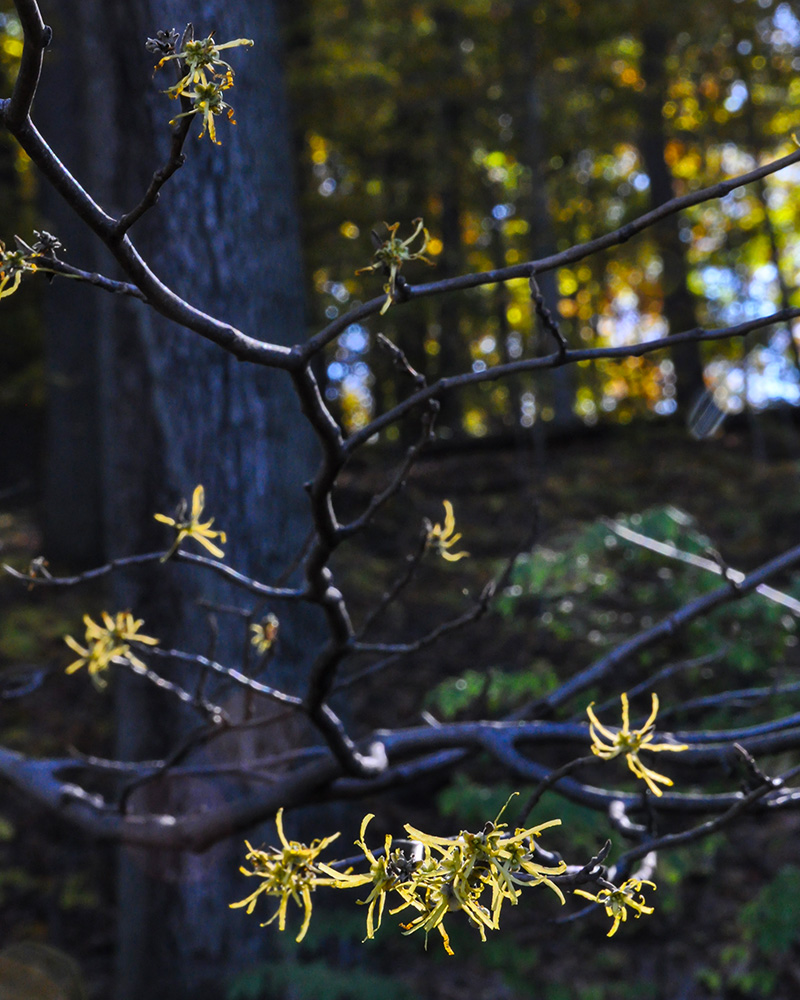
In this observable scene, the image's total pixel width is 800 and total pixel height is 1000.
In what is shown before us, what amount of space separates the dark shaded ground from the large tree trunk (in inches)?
19.5

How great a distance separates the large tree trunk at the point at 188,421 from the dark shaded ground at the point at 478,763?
1.62 feet

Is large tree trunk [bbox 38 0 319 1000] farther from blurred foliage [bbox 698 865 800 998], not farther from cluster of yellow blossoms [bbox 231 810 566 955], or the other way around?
cluster of yellow blossoms [bbox 231 810 566 955]

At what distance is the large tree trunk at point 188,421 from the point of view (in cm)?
315

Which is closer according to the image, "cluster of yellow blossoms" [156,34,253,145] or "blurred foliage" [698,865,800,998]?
"cluster of yellow blossoms" [156,34,253,145]

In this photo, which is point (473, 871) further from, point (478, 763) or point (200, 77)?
point (478, 763)

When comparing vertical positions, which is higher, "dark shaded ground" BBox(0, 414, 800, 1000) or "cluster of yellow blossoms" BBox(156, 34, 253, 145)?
"cluster of yellow blossoms" BBox(156, 34, 253, 145)

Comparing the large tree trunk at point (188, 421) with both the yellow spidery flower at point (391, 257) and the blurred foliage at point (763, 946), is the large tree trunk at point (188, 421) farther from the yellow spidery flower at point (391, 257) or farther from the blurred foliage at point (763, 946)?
the yellow spidery flower at point (391, 257)

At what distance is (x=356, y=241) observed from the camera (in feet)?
23.1

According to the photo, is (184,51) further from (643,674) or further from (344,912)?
(643,674)

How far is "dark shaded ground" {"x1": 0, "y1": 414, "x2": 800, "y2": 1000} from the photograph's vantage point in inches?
129

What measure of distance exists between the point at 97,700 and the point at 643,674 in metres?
3.37

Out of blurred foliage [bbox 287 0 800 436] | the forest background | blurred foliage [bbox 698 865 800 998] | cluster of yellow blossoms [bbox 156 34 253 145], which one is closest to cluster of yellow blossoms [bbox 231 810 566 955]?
cluster of yellow blossoms [bbox 156 34 253 145]

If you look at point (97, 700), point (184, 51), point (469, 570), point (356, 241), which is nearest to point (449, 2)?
point (356, 241)

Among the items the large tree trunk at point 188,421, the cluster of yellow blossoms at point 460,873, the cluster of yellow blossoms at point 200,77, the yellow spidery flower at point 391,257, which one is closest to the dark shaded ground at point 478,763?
the large tree trunk at point 188,421
